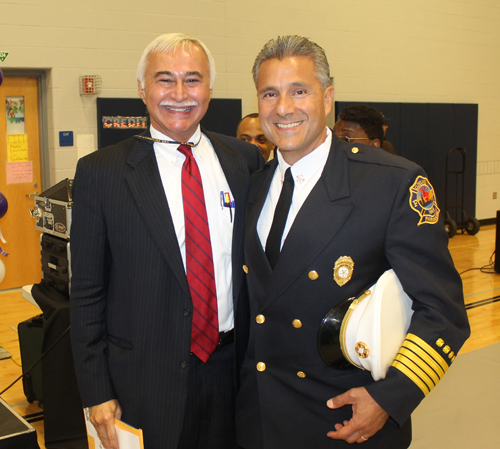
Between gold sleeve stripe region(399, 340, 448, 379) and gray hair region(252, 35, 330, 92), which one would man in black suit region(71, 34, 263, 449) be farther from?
gold sleeve stripe region(399, 340, 448, 379)

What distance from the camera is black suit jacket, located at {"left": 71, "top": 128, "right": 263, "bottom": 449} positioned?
5.25 feet

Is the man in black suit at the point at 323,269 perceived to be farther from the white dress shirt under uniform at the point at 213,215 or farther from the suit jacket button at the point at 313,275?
the white dress shirt under uniform at the point at 213,215

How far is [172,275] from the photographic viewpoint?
63.4 inches

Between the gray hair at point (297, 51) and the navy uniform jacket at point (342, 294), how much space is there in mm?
228

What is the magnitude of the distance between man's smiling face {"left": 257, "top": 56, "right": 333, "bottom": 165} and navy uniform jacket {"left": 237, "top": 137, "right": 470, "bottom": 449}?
3.8 inches

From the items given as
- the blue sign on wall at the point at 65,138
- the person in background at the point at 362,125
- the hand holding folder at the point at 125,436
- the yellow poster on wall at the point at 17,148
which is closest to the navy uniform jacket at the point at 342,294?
the hand holding folder at the point at 125,436

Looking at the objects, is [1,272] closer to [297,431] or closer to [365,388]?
[297,431]

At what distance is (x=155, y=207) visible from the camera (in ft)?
5.29

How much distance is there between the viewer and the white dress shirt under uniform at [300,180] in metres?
1.53

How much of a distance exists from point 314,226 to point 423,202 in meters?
0.28

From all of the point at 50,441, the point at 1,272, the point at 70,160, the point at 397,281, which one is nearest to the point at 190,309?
the point at 397,281

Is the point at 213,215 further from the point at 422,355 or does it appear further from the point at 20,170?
the point at 20,170

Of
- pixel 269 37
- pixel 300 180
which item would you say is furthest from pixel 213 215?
pixel 269 37

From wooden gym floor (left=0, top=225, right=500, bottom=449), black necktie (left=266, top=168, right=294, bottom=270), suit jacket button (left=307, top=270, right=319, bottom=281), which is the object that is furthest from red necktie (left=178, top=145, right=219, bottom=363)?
wooden gym floor (left=0, top=225, right=500, bottom=449)
